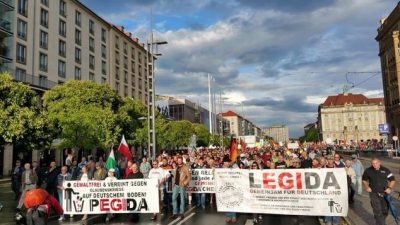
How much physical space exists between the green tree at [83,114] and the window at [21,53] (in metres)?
7.45

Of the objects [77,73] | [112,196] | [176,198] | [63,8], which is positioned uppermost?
[63,8]

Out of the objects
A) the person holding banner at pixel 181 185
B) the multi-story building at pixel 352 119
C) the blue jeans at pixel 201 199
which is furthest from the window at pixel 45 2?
the multi-story building at pixel 352 119

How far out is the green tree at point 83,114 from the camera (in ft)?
129

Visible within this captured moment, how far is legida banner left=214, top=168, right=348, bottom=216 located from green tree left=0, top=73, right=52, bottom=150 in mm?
19643

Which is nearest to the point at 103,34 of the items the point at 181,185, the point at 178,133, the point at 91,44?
the point at 91,44

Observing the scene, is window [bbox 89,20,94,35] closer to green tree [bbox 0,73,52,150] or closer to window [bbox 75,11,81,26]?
window [bbox 75,11,81,26]

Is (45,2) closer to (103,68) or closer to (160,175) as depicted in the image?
(103,68)

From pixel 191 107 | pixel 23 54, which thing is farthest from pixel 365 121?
pixel 23 54

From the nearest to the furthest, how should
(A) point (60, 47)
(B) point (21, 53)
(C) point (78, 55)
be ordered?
(B) point (21, 53), (A) point (60, 47), (C) point (78, 55)

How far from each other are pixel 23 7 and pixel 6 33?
17.7 ft

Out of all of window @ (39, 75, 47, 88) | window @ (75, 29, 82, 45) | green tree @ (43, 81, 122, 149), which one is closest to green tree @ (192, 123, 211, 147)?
window @ (75, 29, 82, 45)

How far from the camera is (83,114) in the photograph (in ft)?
131

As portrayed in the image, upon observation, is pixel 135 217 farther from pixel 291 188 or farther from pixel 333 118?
pixel 333 118

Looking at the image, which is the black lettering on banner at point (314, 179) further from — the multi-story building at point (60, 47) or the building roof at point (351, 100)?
the building roof at point (351, 100)
